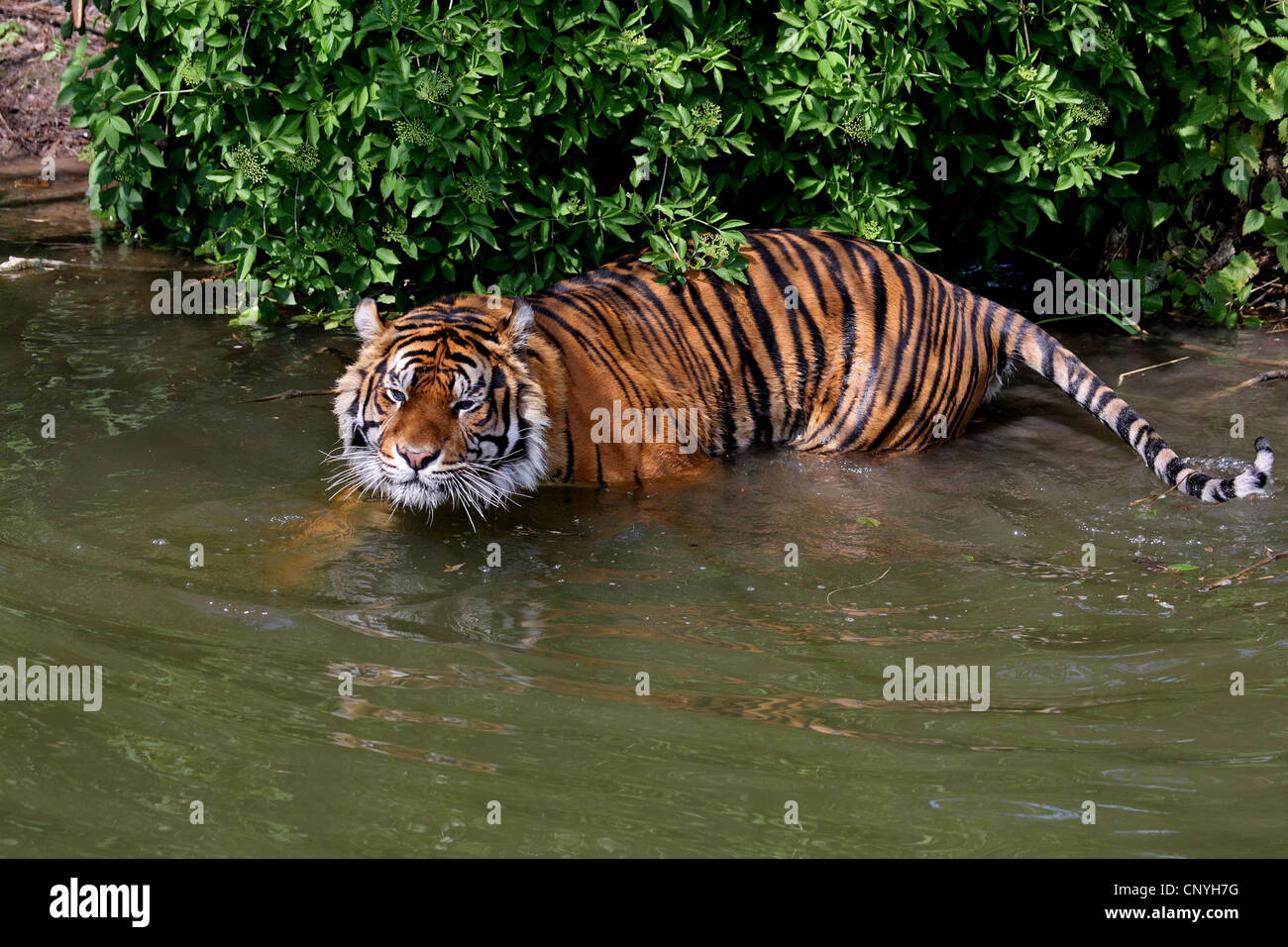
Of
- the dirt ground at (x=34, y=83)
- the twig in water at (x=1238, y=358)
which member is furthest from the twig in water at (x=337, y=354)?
the dirt ground at (x=34, y=83)

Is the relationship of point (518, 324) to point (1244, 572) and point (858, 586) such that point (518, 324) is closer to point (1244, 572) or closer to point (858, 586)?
point (858, 586)

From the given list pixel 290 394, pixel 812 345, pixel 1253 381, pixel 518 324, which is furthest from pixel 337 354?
pixel 1253 381

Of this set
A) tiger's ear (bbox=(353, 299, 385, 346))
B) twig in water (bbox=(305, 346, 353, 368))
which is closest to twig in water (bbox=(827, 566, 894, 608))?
tiger's ear (bbox=(353, 299, 385, 346))

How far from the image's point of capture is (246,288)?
6793 millimetres

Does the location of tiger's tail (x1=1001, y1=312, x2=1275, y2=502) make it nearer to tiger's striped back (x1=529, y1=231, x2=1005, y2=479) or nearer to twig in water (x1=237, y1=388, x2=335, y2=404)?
tiger's striped back (x1=529, y1=231, x2=1005, y2=479)

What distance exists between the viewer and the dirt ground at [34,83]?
9531mm

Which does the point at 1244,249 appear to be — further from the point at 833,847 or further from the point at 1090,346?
the point at 833,847

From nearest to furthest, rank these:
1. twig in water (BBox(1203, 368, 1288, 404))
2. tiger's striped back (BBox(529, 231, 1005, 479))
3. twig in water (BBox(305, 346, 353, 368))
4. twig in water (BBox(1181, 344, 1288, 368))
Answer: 1. tiger's striped back (BBox(529, 231, 1005, 479))
2. twig in water (BBox(1203, 368, 1288, 404))
3. twig in water (BBox(305, 346, 353, 368))
4. twig in water (BBox(1181, 344, 1288, 368))

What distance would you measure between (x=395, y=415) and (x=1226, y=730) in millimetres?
2806

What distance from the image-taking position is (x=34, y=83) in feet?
32.1

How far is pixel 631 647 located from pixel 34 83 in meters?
7.97

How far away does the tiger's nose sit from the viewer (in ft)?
15.3

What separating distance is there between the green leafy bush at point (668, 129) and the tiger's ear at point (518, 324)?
0.84m

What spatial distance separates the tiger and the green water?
15 cm
